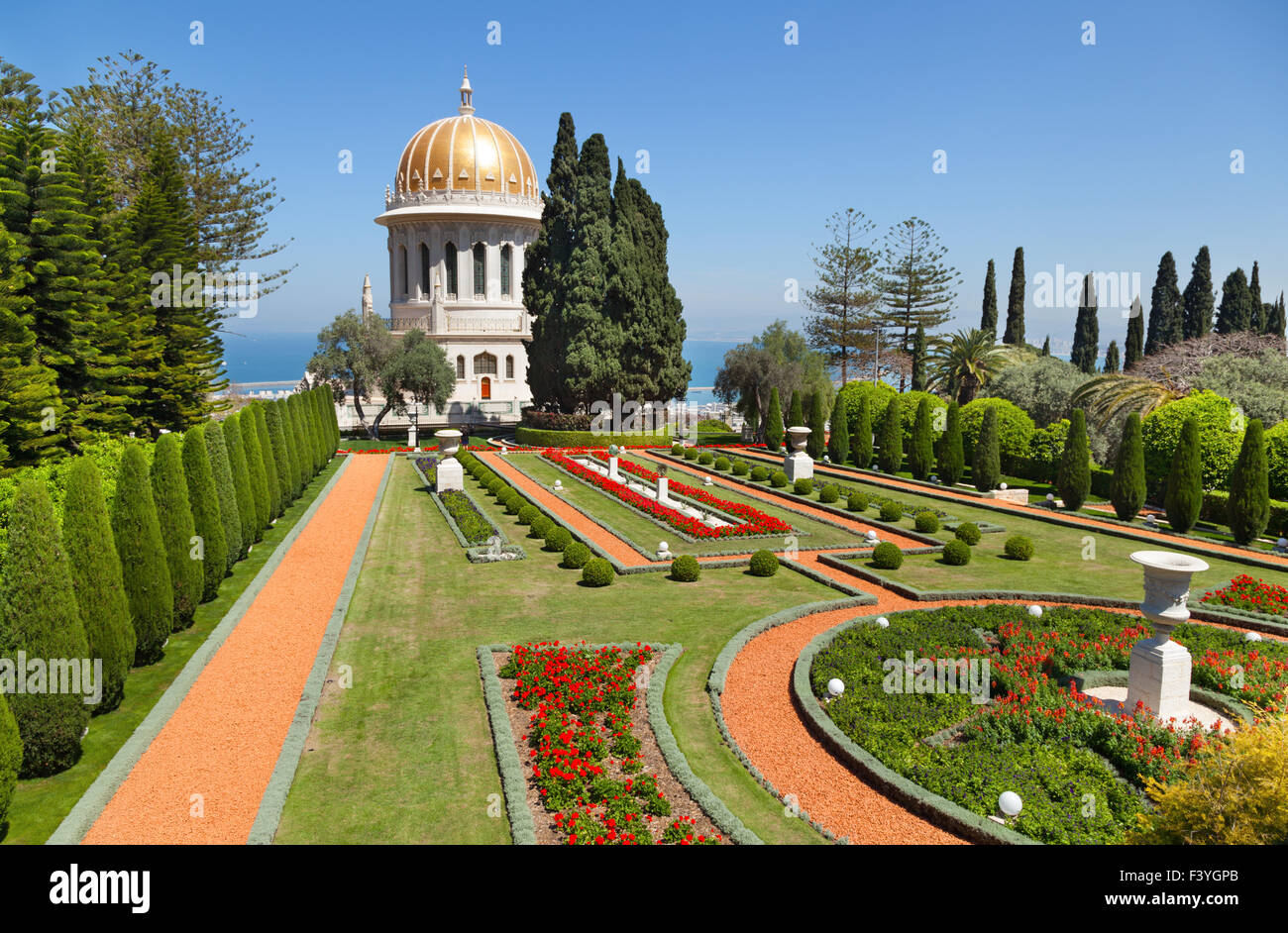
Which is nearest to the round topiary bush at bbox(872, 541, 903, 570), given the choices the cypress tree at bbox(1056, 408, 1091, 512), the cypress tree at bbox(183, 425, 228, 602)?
the cypress tree at bbox(1056, 408, 1091, 512)

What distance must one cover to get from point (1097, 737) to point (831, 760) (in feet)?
11.5

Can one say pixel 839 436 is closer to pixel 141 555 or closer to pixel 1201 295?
pixel 1201 295

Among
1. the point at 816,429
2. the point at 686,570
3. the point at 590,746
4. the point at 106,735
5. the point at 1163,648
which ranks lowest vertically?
the point at 106,735

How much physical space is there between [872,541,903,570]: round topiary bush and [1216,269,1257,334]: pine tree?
137ft

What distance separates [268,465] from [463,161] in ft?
167

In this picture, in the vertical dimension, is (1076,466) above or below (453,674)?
above

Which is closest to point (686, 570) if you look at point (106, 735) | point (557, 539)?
point (557, 539)

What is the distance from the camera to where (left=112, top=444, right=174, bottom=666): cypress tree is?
12602 mm

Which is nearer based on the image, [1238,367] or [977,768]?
[977,768]

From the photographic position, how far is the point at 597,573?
712 inches

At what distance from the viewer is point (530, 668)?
12594mm
